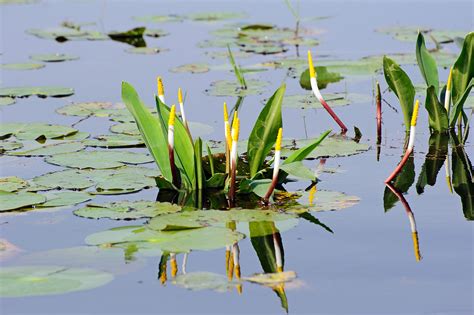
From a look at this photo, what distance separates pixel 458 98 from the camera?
164 inches

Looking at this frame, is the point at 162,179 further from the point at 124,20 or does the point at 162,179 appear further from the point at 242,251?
the point at 124,20

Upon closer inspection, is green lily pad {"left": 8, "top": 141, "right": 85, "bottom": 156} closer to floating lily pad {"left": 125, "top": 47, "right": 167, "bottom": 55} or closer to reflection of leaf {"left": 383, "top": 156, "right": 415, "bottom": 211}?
reflection of leaf {"left": 383, "top": 156, "right": 415, "bottom": 211}

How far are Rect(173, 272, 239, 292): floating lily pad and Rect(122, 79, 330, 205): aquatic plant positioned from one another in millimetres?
694

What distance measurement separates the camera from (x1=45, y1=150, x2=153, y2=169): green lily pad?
374 centimetres

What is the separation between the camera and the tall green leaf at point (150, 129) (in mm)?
3426

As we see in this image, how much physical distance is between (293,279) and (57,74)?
3550 mm

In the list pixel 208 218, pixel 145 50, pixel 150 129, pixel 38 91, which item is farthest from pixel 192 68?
pixel 208 218

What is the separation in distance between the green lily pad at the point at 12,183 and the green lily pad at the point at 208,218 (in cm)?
65

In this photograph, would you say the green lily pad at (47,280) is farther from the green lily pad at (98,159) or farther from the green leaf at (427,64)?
the green leaf at (427,64)

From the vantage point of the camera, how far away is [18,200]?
3.31m

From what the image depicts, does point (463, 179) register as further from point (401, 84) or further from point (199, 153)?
point (199, 153)

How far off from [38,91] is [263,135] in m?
2.13

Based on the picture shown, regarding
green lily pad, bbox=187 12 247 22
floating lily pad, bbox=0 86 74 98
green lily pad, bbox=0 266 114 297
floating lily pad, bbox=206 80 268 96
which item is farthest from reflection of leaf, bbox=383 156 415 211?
green lily pad, bbox=187 12 247 22

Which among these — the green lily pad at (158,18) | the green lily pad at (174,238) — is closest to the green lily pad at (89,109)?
the green lily pad at (174,238)
